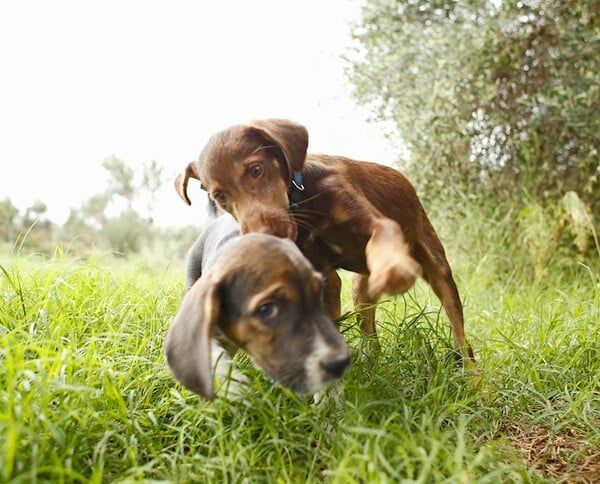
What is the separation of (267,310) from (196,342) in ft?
1.18

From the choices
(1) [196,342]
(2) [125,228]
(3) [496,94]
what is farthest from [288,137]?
(2) [125,228]

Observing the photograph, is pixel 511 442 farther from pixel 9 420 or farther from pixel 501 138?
pixel 501 138

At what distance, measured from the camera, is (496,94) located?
774cm

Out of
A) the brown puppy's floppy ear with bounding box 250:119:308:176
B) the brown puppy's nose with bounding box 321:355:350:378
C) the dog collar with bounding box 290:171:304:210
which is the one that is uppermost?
the brown puppy's floppy ear with bounding box 250:119:308:176

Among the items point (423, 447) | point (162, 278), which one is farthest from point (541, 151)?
point (423, 447)

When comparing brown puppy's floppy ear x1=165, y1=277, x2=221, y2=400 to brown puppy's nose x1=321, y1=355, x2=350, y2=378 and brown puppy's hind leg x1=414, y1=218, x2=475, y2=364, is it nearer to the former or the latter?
brown puppy's nose x1=321, y1=355, x2=350, y2=378

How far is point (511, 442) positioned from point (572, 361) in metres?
1.00

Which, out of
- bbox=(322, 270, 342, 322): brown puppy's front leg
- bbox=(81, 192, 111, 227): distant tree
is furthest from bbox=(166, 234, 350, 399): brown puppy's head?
bbox=(81, 192, 111, 227): distant tree

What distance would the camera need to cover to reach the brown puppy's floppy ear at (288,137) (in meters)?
3.78

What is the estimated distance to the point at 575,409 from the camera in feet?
11.0

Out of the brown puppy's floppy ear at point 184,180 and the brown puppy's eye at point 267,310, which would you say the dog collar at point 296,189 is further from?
the brown puppy's eye at point 267,310

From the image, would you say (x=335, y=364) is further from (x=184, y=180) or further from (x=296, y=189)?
(x=184, y=180)

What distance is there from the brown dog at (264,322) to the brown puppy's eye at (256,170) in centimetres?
78

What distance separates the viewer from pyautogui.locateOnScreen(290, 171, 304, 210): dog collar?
3818 millimetres
